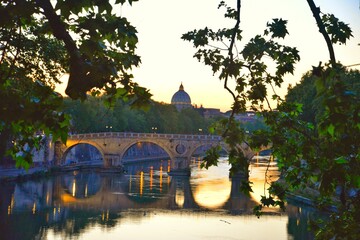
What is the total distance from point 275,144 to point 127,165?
192 feet

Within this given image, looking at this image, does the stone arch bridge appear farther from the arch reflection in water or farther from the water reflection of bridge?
the water reflection of bridge

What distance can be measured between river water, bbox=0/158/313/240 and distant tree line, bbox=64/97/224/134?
590cm

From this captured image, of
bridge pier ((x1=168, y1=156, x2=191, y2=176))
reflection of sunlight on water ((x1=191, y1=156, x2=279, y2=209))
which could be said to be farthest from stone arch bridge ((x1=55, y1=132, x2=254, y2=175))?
reflection of sunlight on water ((x1=191, y1=156, x2=279, y2=209))

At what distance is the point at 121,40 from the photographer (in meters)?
3.73

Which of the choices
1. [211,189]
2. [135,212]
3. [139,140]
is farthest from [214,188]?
[139,140]

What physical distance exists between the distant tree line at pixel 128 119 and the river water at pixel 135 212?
590 centimetres

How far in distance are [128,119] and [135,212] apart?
122ft

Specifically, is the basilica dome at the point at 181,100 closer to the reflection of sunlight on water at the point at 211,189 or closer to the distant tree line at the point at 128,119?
the distant tree line at the point at 128,119

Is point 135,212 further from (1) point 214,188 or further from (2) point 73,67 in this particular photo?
(2) point 73,67

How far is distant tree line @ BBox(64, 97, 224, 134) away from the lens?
55.6m

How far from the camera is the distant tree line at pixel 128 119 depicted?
55625 mm

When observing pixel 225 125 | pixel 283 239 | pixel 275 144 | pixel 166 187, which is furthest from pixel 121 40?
pixel 166 187

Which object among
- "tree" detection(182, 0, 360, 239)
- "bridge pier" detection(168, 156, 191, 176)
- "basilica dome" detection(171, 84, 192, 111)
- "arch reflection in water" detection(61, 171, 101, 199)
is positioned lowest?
"arch reflection in water" detection(61, 171, 101, 199)

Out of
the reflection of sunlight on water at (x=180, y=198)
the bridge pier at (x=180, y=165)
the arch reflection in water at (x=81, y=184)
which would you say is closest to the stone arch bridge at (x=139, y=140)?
the bridge pier at (x=180, y=165)
